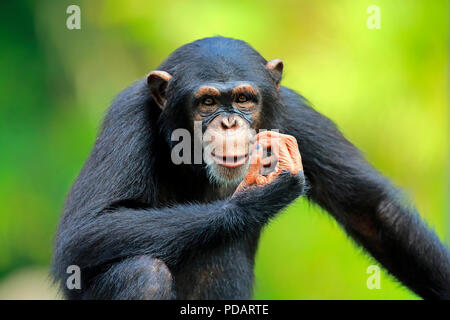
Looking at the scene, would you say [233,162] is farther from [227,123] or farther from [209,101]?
[209,101]

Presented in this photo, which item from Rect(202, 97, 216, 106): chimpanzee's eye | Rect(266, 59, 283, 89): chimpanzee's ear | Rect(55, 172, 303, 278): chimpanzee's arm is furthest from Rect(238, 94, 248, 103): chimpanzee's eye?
Rect(55, 172, 303, 278): chimpanzee's arm

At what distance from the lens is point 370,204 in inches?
222

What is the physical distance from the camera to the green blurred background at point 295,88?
859 cm

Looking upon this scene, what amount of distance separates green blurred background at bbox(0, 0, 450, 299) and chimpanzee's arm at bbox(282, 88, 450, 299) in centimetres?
277

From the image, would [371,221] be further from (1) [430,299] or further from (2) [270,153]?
(2) [270,153]

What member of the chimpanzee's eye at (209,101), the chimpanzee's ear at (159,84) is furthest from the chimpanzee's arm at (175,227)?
the chimpanzee's ear at (159,84)

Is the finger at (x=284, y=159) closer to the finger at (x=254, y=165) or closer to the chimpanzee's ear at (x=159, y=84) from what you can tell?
the finger at (x=254, y=165)

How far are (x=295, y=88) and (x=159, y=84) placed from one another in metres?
3.77

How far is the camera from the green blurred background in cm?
859

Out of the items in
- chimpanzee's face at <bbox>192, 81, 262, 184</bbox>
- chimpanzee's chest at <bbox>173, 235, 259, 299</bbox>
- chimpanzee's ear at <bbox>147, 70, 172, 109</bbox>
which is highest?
chimpanzee's ear at <bbox>147, 70, 172, 109</bbox>

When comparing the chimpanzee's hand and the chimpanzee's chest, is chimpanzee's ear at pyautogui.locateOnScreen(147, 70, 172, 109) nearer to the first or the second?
the chimpanzee's hand

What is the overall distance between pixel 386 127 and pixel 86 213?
5.10 meters

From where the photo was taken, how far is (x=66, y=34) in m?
9.33

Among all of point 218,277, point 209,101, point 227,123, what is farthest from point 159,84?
point 218,277
